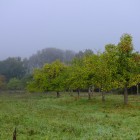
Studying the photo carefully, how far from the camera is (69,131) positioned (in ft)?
84.3

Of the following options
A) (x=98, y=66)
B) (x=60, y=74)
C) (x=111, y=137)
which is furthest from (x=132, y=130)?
(x=60, y=74)

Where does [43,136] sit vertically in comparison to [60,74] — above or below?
below

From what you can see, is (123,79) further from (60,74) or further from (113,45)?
(60,74)

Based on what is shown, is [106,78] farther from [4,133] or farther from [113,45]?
[4,133]

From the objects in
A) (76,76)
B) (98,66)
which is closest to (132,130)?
(98,66)

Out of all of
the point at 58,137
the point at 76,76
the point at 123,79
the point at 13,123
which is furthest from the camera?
the point at 76,76

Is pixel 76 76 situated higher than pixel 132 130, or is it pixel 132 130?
pixel 76 76

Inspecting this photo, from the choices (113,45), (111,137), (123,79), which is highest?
(113,45)

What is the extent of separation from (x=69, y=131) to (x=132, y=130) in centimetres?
537

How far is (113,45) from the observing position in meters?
56.3

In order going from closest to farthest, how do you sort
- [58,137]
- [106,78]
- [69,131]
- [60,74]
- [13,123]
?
[58,137] → [69,131] → [13,123] → [106,78] → [60,74]

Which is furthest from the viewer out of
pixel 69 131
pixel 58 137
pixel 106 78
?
pixel 106 78

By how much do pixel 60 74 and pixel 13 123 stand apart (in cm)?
5961

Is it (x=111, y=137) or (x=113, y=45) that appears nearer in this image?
(x=111, y=137)
